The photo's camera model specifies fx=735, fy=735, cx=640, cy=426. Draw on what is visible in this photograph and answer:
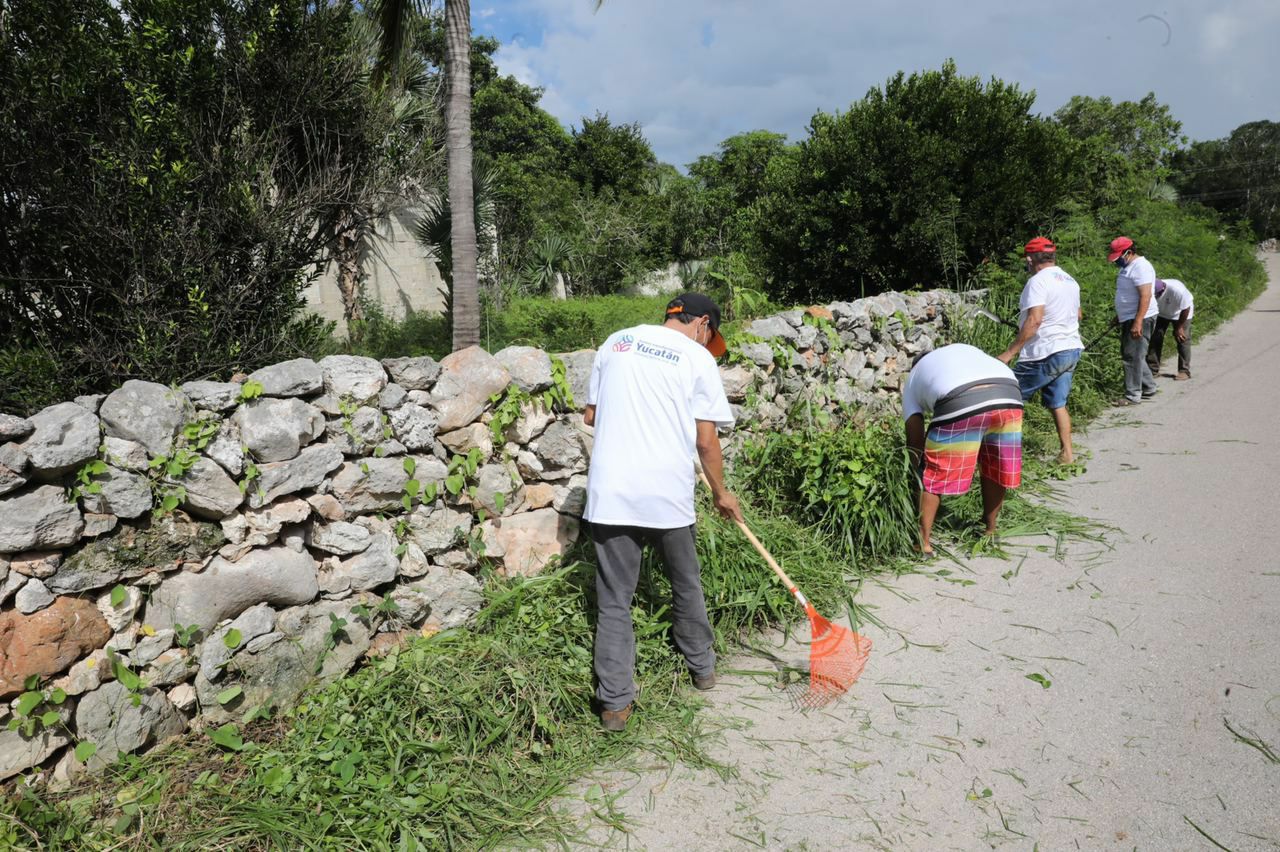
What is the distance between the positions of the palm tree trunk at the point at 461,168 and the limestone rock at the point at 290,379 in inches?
144

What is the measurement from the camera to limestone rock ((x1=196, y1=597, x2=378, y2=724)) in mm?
3240

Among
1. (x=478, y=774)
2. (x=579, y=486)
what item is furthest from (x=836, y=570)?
(x=478, y=774)

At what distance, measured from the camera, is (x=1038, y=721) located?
3197 millimetres

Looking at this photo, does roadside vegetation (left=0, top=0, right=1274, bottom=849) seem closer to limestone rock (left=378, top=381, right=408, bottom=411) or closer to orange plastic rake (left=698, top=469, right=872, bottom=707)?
orange plastic rake (left=698, top=469, right=872, bottom=707)

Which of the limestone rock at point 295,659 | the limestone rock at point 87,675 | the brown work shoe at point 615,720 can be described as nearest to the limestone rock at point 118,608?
the limestone rock at point 87,675

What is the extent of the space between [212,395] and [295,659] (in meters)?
1.26

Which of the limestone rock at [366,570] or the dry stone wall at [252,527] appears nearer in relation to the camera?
the dry stone wall at [252,527]

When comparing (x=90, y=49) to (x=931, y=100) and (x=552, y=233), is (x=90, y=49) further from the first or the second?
(x=552, y=233)

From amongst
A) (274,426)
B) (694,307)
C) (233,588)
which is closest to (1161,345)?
(694,307)

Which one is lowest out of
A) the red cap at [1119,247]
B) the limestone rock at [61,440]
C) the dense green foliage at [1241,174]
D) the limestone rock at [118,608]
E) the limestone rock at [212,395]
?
the limestone rock at [118,608]

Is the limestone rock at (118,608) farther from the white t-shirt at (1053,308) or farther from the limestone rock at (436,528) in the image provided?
the white t-shirt at (1053,308)

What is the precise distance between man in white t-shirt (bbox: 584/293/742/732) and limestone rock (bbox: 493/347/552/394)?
965mm

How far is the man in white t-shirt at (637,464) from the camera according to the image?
318cm

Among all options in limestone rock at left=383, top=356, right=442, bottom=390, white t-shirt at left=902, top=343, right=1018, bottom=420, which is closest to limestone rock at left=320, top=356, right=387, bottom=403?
limestone rock at left=383, top=356, right=442, bottom=390
